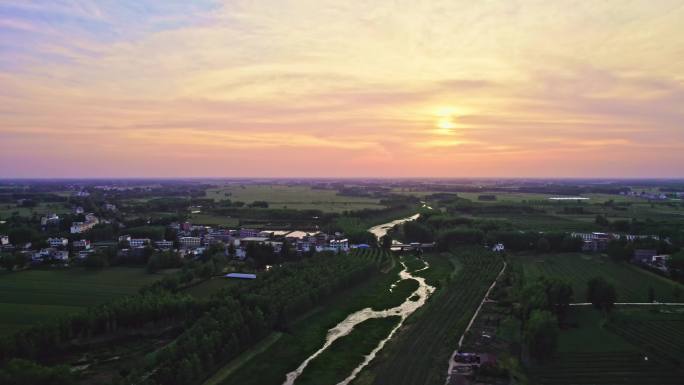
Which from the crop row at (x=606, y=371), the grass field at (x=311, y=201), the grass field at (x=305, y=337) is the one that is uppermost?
the grass field at (x=311, y=201)

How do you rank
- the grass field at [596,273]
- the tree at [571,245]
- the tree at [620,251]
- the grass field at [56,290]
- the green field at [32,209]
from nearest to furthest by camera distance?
the grass field at [56,290]
the grass field at [596,273]
the tree at [620,251]
the tree at [571,245]
the green field at [32,209]

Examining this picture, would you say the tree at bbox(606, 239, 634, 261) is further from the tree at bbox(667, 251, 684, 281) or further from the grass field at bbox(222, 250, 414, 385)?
the grass field at bbox(222, 250, 414, 385)

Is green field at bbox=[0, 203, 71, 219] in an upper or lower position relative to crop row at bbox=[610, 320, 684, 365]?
upper

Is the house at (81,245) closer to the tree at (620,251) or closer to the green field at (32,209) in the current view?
the green field at (32,209)

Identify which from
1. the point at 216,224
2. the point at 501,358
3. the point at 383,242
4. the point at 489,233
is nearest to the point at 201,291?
the point at 501,358

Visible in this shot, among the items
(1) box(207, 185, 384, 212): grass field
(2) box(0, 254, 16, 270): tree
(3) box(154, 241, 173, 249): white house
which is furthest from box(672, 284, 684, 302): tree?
(1) box(207, 185, 384, 212): grass field

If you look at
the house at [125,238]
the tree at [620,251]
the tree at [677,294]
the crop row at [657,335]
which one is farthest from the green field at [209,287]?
the tree at [620,251]

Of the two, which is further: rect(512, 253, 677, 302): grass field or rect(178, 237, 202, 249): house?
rect(178, 237, 202, 249): house
